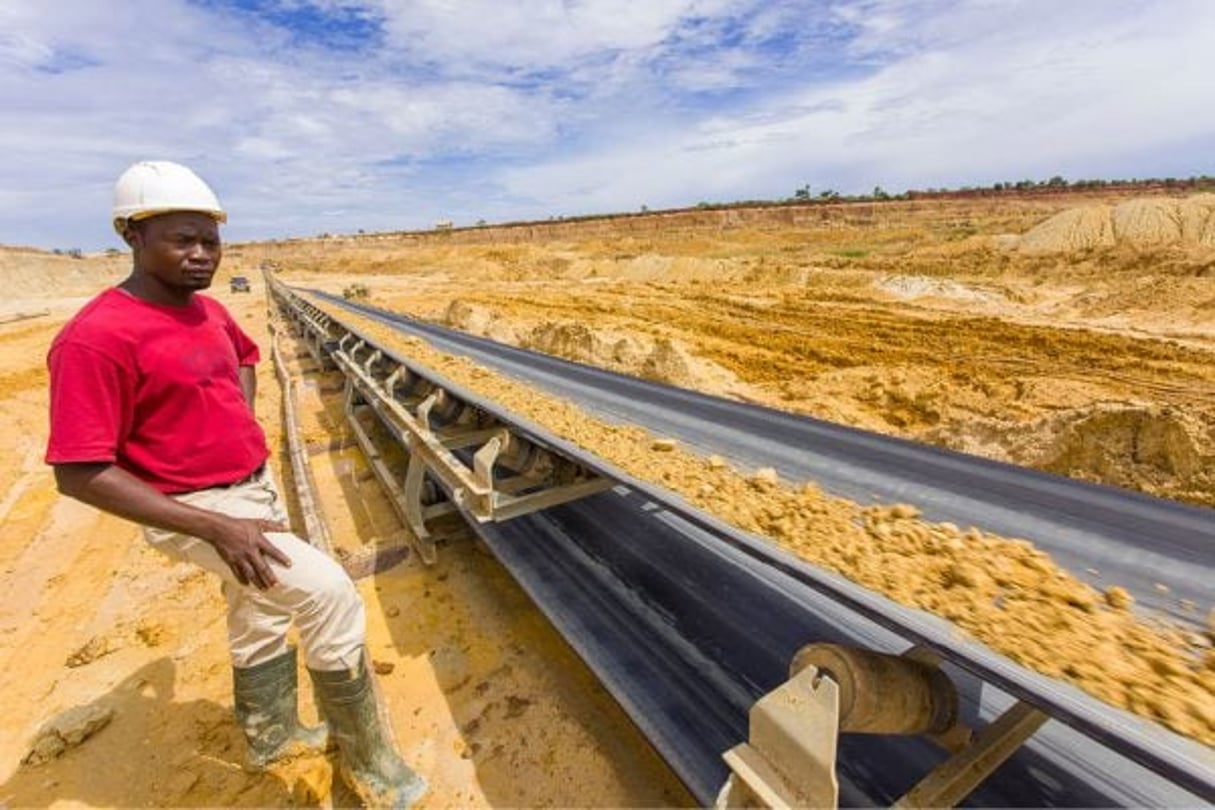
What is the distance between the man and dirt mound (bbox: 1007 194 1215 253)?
25.6 metres

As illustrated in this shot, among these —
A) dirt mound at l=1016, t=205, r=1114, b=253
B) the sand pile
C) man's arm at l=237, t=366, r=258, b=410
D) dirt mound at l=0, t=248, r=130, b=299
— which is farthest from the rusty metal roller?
dirt mound at l=0, t=248, r=130, b=299

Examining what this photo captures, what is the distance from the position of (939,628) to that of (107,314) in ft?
7.99

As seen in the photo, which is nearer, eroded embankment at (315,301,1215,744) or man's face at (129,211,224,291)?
eroded embankment at (315,301,1215,744)

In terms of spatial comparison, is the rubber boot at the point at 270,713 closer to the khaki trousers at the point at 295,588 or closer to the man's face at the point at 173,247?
the khaki trousers at the point at 295,588

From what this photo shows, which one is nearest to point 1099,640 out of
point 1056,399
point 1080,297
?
point 1056,399

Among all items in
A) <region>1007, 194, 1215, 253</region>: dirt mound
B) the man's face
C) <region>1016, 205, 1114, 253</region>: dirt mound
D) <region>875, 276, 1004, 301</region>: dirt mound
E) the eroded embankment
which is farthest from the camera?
<region>1016, 205, 1114, 253</region>: dirt mound

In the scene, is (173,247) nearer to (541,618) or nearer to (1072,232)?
(541,618)

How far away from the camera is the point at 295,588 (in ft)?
6.16

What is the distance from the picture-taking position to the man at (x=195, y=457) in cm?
160

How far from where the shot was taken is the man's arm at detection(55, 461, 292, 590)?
160cm

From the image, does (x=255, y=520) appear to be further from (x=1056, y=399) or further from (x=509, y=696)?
(x=1056, y=399)

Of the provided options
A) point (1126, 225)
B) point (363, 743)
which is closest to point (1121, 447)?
point (363, 743)

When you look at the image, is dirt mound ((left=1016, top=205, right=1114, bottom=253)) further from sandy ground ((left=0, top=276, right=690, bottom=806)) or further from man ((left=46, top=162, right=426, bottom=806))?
man ((left=46, top=162, right=426, bottom=806))

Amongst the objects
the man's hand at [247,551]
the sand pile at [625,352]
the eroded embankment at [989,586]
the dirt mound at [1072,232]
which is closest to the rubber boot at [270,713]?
the man's hand at [247,551]
